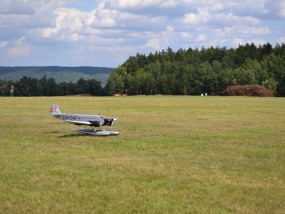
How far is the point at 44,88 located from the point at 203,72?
5193cm

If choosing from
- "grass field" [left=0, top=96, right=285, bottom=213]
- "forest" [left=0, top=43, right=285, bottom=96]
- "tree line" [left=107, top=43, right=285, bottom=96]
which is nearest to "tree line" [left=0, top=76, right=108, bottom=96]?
"forest" [left=0, top=43, right=285, bottom=96]

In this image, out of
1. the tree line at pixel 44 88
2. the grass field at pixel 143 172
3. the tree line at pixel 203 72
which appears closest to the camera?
the grass field at pixel 143 172

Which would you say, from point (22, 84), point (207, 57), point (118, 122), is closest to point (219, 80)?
point (207, 57)

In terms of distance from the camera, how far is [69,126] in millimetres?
26562

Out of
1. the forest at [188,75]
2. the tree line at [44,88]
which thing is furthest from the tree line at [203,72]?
the tree line at [44,88]

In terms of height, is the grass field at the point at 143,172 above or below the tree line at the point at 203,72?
below

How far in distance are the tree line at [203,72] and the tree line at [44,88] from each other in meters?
12.7

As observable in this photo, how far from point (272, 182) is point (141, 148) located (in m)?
6.71

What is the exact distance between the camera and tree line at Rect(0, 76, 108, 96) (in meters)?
133

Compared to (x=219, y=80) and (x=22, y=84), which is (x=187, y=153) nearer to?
(x=219, y=80)

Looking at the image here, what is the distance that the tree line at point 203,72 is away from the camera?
4019 inches

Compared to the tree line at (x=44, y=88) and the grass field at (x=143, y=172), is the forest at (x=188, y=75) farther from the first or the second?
the grass field at (x=143, y=172)

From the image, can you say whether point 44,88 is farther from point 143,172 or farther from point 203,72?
point 143,172

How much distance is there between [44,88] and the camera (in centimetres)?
13900
